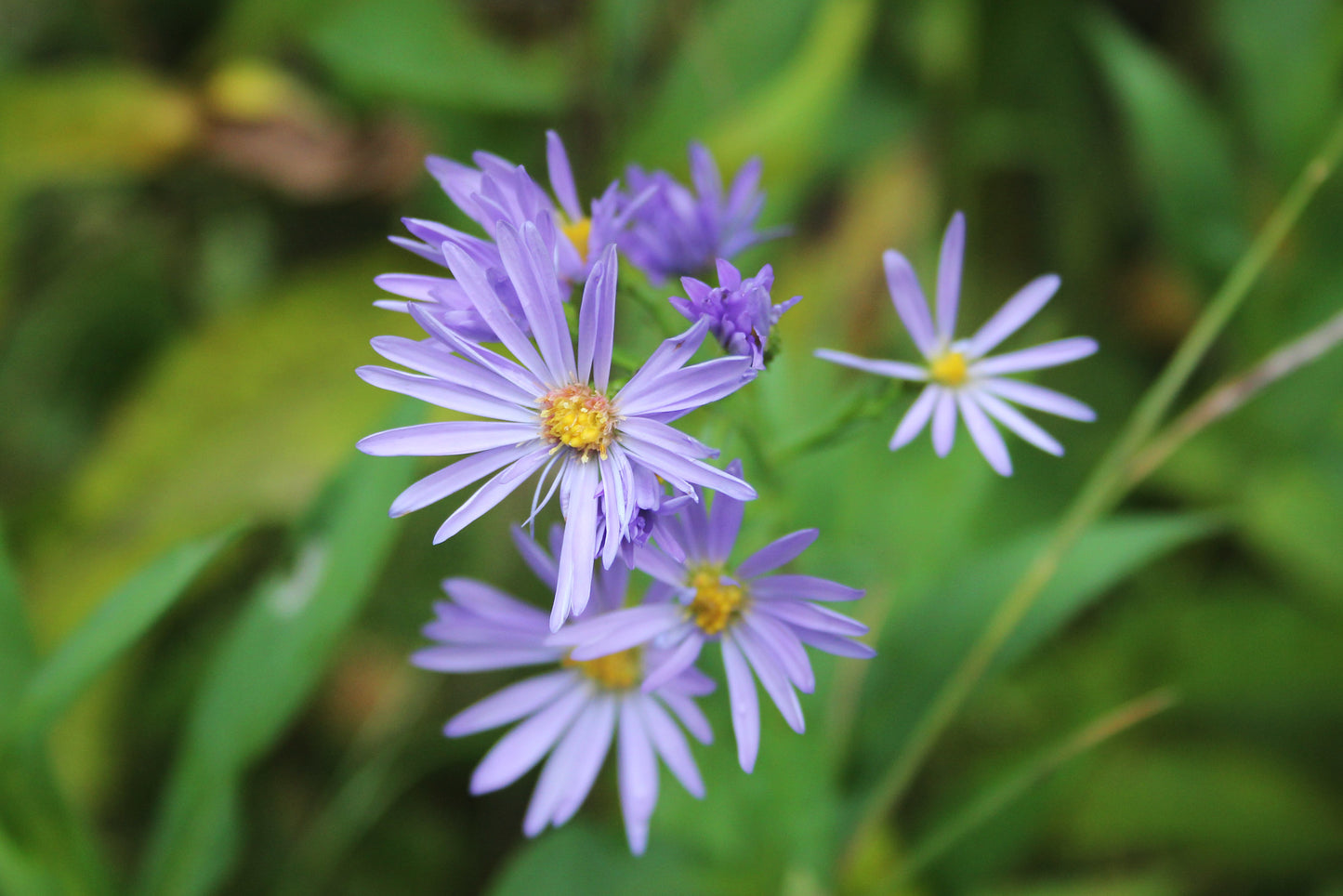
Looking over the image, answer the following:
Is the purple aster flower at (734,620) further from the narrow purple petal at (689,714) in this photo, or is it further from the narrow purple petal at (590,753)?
the narrow purple petal at (590,753)

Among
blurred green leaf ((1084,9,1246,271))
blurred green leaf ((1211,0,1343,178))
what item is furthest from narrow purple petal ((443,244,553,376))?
blurred green leaf ((1211,0,1343,178))

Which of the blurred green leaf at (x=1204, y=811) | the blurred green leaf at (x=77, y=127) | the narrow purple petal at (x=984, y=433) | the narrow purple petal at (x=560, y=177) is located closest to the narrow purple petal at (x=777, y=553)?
the narrow purple petal at (x=984, y=433)

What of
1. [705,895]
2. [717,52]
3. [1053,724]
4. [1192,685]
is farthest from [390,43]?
[1192,685]

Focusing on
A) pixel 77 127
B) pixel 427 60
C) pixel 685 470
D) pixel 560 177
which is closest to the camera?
pixel 685 470

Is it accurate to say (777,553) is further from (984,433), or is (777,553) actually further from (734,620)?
(984,433)

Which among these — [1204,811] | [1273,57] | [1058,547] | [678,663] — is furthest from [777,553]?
[1273,57]

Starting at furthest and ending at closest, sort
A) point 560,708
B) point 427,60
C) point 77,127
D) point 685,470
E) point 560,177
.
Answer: point 427,60, point 77,127, point 560,708, point 560,177, point 685,470

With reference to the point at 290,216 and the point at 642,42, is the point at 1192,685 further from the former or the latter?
the point at 290,216
